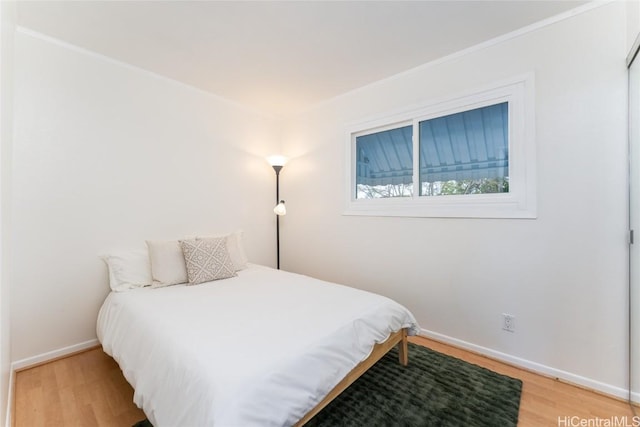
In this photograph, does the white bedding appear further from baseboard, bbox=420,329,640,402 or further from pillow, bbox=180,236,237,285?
baseboard, bbox=420,329,640,402

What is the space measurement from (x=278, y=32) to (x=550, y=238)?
8.12 feet

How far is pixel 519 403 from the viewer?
5.53ft

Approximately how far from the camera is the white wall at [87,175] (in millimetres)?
2066

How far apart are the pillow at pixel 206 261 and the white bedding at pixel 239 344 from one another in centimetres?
19

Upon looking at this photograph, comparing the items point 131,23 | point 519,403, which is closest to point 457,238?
point 519,403

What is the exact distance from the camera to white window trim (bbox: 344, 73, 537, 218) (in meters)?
2.03

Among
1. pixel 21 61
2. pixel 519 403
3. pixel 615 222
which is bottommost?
pixel 519 403

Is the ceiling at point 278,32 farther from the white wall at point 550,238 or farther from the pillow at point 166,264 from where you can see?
the pillow at point 166,264

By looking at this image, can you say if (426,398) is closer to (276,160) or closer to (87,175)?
(276,160)

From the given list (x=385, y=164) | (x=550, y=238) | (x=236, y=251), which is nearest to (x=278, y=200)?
(x=236, y=251)

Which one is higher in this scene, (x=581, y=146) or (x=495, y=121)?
(x=495, y=121)

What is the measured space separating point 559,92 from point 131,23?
3.05 metres

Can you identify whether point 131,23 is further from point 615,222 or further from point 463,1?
point 615,222

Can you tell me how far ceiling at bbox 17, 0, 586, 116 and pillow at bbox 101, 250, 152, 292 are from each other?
173 centimetres
